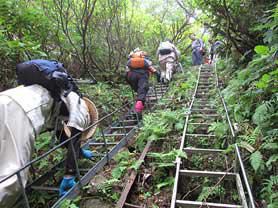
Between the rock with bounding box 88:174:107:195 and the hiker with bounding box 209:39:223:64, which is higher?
the hiker with bounding box 209:39:223:64

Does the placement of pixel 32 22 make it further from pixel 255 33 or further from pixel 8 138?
pixel 255 33

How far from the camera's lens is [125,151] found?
5.73 m

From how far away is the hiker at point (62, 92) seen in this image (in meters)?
4.16

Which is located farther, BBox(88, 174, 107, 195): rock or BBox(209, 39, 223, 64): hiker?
BBox(209, 39, 223, 64): hiker

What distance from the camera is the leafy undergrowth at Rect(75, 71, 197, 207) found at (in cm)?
421

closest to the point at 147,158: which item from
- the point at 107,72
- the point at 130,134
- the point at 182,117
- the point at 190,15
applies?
the point at 130,134

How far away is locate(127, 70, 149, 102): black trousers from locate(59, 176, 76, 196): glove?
14.6ft

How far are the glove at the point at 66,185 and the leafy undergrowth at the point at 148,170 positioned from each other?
27cm

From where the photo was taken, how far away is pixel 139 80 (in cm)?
861

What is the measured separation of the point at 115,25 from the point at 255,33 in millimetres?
5549

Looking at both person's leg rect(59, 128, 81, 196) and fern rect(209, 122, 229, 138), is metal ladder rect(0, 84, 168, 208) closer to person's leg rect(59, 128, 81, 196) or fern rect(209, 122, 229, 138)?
person's leg rect(59, 128, 81, 196)

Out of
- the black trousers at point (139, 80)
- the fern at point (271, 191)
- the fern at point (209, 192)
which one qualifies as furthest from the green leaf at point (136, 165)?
the black trousers at point (139, 80)

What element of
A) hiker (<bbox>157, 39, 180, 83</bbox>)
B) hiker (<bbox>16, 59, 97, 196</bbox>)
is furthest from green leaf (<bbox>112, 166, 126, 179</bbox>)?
hiker (<bbox>157, 39, 180, 83</bbox>)

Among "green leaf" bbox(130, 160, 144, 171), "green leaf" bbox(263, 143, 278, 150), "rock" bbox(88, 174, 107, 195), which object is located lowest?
"rock" bbox(88, 174, 107, 195)
